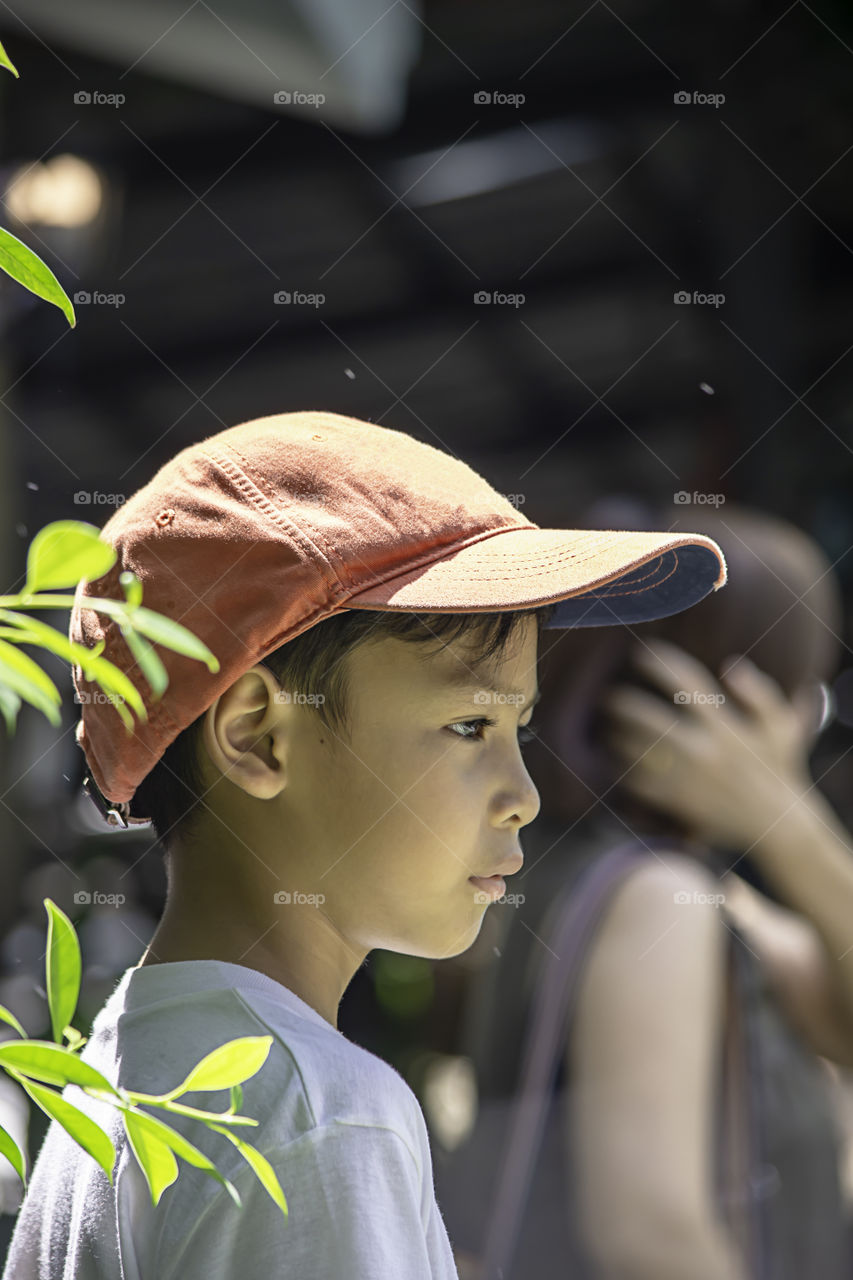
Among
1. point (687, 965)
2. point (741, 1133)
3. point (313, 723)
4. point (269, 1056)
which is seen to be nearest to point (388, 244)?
point (687, 965)

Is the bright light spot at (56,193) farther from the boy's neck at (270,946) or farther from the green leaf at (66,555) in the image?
the green leaf at (66,555)

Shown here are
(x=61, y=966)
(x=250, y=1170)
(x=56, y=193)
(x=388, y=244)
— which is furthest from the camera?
(x=388, y=244)

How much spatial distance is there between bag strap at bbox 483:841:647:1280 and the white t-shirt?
1.93ft

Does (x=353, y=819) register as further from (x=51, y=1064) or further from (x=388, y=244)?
(x=388, y=244)

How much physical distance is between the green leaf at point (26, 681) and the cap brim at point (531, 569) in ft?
1.28

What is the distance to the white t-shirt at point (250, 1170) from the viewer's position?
1.87 ft

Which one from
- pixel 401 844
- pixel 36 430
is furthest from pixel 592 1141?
pixel 36 430

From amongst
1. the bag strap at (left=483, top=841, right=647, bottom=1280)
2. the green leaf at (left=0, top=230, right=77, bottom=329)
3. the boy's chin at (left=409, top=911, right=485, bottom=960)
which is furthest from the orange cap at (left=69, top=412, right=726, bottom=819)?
the bag strap at (left=483, top=841, right=647, bottom=1280)

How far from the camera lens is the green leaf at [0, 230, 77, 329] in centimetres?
40

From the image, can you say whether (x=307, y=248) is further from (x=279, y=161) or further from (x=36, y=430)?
(x=36, y=430)

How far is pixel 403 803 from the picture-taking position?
76 cm

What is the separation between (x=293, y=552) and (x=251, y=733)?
0.13m

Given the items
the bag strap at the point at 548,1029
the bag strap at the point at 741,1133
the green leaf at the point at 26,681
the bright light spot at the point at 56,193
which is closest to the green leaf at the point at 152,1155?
the green leaf at the point at 26,681

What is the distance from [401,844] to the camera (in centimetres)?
76
